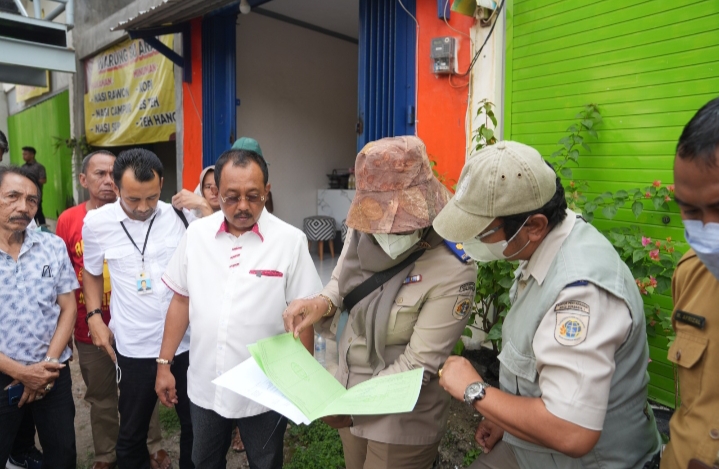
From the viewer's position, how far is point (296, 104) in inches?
319

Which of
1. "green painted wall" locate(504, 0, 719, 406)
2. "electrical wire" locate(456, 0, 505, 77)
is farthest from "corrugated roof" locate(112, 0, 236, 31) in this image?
"green painted wall" locate(504, 0, 719, 406)

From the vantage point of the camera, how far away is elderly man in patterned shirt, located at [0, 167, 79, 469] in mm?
2221

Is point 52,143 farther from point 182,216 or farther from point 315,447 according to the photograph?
point 315,447

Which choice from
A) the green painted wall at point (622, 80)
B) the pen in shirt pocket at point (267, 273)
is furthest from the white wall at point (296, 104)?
the pen in shirt pocket at point (267, 273)

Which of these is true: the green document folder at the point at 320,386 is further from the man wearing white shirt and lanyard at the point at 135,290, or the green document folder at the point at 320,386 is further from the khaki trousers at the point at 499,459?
the man wearing white shirt and lanyard at the point at 135,290

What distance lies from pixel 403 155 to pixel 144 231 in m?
1.57

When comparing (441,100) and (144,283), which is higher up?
(441,100)

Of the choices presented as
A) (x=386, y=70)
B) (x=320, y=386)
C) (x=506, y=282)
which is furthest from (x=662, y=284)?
(x=386, y=70)

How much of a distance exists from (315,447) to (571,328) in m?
2.43

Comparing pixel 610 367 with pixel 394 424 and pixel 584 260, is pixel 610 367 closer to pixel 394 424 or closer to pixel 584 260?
pixel 584 260

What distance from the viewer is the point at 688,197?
1.06m

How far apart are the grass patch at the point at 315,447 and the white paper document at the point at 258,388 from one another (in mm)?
1577

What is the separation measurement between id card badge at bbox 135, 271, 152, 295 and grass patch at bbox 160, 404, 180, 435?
56.3 inches

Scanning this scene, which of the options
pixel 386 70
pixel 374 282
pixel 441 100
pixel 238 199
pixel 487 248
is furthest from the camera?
pixel 386 70
